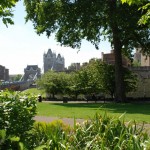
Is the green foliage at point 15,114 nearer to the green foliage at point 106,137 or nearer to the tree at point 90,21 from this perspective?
the green foliage at point 106,137

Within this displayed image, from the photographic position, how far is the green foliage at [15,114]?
6367 millimetres

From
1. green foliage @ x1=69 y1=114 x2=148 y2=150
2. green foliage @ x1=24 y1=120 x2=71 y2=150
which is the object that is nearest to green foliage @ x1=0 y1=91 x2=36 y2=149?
green foliage @ x1=24 y1=120 x2=71 y2=150

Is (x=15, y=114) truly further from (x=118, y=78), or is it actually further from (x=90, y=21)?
(x=118, y=78)

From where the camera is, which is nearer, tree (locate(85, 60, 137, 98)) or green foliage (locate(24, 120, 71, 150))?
green foliage (locate(24, 120, 71, 150))

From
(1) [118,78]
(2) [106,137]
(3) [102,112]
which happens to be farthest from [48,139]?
(1) [118,78]

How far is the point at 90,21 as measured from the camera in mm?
37469

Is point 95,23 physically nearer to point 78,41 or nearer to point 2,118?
point 78,41

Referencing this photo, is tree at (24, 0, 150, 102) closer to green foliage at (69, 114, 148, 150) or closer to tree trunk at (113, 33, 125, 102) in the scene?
tree trunk at (113, 33, 125, 102)

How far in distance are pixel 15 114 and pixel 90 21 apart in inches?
1241

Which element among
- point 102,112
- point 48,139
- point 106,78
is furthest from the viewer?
point 106,78

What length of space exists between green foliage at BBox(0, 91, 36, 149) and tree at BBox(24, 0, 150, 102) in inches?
1064

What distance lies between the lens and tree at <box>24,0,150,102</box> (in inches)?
1392

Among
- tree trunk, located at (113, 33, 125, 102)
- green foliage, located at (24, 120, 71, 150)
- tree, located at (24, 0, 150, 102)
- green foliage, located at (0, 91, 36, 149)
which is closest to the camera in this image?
green foliage, located at (24, 120, 71, 150)

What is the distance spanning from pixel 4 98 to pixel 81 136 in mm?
1613
